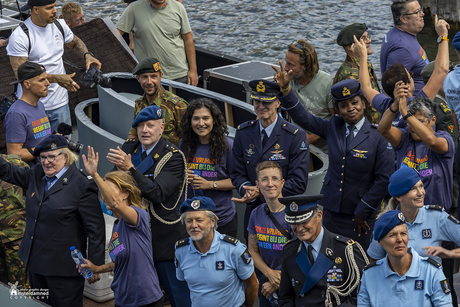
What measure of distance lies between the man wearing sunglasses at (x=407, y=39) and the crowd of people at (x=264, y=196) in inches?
0.6

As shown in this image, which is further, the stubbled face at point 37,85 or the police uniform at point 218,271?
the stubbled face at point 37,85

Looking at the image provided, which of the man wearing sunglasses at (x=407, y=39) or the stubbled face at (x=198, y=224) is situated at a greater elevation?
the man wearing sunglasses at (x=407, y=39)

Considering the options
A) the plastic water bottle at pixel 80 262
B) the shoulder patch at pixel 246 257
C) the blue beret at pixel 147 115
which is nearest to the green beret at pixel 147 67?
the blue beret at pixel 147 115

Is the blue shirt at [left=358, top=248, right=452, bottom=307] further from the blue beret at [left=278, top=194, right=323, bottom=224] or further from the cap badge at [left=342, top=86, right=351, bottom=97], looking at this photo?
the cap badge at [left=342, top=86, right=351, bottom=97]

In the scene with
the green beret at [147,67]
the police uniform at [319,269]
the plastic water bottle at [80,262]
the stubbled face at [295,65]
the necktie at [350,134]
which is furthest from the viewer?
the stubbled face at [295,65]

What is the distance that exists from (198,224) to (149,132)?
1.18 m

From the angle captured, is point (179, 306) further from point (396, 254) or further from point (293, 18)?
point (293, 18)

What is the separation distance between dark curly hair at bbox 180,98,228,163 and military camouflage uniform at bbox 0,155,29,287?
1393mm

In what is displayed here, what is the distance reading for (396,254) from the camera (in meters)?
3.62

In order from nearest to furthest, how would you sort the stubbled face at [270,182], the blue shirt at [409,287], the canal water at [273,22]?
the blue shirt at [409,287], the stubbled face at [270,182], the canal water at [273,22]

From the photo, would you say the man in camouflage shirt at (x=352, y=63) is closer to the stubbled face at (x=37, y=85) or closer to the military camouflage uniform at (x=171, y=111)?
the military camouflage uniform at (x=171, y=111)

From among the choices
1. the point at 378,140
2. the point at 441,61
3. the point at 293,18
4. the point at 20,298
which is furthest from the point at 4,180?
the point at 293,18

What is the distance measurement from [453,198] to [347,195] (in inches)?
36.6

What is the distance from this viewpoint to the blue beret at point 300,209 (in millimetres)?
3986
